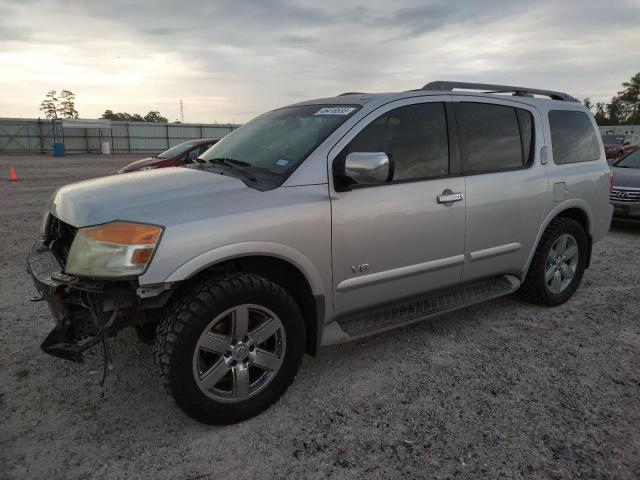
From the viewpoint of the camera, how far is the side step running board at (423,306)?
10.1 ft

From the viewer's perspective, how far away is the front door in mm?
2914

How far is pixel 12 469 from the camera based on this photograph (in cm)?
228

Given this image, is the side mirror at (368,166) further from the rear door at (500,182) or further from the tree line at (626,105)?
the tree line at (626,105)

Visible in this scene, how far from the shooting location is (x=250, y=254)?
2.54 meters

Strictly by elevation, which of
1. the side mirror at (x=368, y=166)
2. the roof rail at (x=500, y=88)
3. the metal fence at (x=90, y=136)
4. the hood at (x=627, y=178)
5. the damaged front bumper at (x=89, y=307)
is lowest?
the damaged front bumper at (x=89, y=307)

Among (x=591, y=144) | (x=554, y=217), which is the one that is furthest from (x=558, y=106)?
(x=554, y=217)

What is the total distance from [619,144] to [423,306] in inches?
712

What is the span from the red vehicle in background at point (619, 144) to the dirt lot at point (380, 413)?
1551cm

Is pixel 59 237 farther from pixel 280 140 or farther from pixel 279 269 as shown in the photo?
pixel 280 140

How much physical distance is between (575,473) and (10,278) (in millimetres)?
5206

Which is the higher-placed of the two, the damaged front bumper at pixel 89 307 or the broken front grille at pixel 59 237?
the broken front grille at pixel 59 237

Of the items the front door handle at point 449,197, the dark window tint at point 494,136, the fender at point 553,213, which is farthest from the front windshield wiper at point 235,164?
the fender at point 553,213

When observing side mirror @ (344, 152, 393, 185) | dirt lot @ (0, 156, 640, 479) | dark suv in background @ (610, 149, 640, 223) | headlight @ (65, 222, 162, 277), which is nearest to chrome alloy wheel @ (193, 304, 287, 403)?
dirt lot @ (0, 156, 640, 479)

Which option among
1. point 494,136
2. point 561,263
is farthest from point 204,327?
point 561,263
